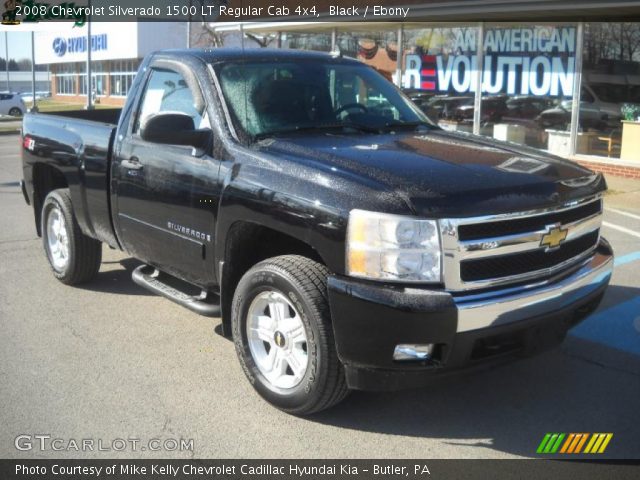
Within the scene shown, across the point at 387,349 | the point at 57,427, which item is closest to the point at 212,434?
the point at 57,427

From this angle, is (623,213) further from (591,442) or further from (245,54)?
(591,442)

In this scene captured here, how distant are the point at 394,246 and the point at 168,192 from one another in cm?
188

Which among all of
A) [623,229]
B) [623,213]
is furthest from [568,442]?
[623,213]

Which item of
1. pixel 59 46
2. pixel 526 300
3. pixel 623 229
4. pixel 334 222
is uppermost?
pixel 59 46

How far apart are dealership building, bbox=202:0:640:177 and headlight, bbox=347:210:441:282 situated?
9.53 metres

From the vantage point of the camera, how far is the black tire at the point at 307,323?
3648 millimetres

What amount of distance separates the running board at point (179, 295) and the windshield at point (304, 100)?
109cm

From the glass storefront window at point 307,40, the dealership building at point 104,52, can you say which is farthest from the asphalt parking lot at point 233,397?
the dealership building at point 104,52

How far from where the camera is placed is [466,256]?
3.46 metres

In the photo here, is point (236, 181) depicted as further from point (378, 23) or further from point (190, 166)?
point (378, 23)

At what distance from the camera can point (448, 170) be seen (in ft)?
12.4

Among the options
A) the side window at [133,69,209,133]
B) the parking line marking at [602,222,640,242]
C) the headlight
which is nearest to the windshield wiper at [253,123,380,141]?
the side window at [133,69,209,133]

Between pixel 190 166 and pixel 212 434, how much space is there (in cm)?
164

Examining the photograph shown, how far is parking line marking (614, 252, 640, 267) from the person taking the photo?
23.5 ft
